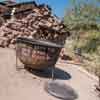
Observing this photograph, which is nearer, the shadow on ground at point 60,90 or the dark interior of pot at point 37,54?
the shadow on ground at point 60,90

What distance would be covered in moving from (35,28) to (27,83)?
15.4 feet

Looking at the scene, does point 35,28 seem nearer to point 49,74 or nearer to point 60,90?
point 49,74

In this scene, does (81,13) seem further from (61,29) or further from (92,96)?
(92,96)

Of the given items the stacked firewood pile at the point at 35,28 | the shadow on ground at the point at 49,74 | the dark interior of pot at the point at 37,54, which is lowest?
the shadow on ground at the point at 49,74

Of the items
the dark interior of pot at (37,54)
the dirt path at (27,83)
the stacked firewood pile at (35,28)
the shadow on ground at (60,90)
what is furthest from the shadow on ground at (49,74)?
the stacked firewood pile at (35,28)

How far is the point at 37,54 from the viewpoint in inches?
216

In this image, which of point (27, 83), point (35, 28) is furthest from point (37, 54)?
point (35, 28)

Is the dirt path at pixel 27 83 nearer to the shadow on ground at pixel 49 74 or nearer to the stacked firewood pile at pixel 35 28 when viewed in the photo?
the shadow on ground at pixel 49 74

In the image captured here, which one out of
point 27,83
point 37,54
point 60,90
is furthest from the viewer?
point 37,54

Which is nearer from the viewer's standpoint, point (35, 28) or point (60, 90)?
point (60, 90)

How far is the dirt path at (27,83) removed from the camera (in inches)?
175

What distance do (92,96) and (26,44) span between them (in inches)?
82.9

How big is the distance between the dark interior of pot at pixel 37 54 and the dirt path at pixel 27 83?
1.07 ft

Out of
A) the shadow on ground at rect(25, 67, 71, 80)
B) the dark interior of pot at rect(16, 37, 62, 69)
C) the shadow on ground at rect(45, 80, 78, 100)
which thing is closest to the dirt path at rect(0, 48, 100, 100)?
the shadow on ground at rect(25, 67, 71, 80)
